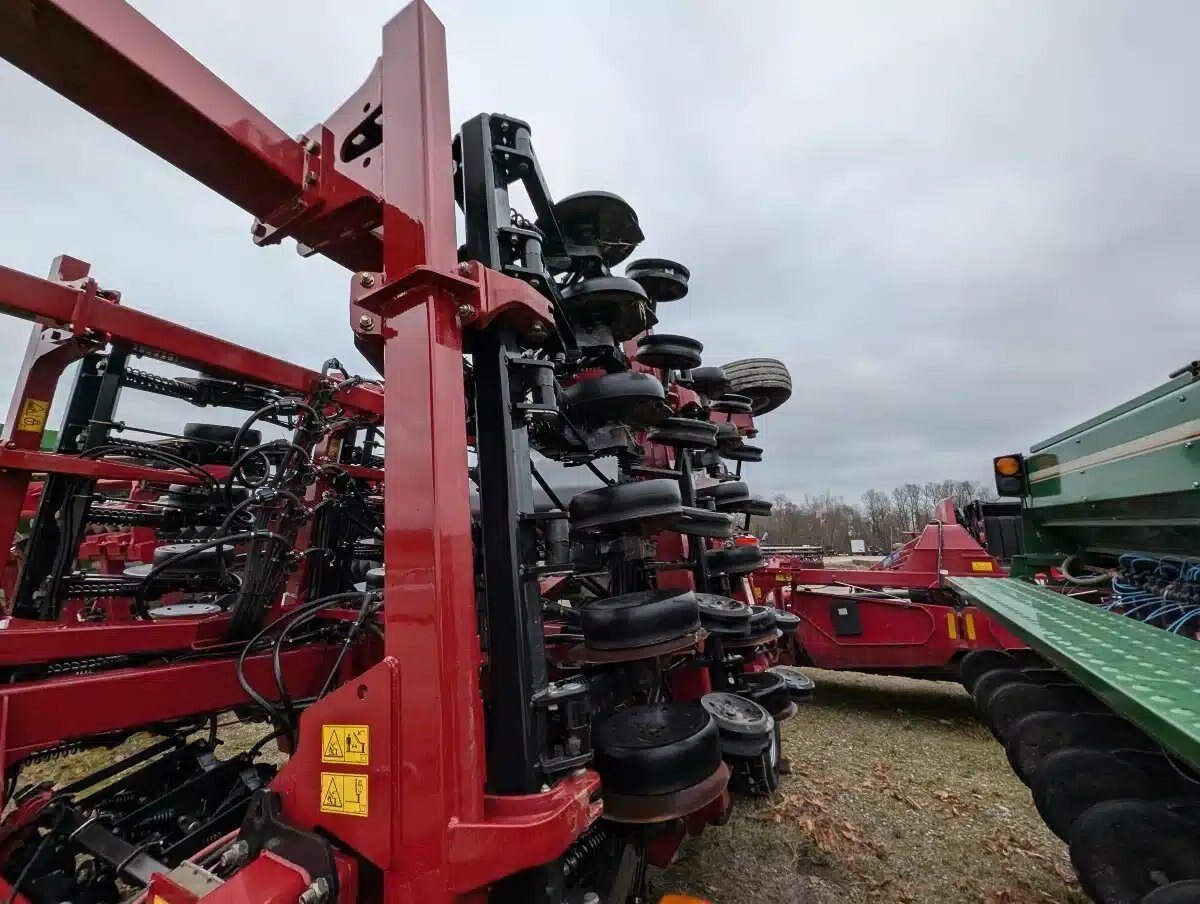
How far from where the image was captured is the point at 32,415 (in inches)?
118

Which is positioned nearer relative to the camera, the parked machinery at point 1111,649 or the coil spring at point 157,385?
the parked machinery at point 1111,649

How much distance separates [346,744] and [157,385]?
138 inches

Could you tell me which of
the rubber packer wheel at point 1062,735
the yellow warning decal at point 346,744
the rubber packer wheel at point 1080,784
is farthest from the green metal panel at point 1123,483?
the yellow warning decal at point 346,744

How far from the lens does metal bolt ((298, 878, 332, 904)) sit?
1259 mm

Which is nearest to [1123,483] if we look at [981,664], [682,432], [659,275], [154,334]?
Result: [981,664]

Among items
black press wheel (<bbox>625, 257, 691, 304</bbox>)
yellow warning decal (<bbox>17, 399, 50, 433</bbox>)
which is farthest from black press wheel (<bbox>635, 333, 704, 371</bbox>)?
yellow warning decal (<bbox>17, 399, 50, 433</bbox>)

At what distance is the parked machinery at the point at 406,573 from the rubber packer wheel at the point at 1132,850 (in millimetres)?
1036

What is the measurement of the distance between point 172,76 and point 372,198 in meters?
0.48

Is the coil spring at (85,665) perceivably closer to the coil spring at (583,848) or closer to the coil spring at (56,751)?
the coil spring at (56,751)

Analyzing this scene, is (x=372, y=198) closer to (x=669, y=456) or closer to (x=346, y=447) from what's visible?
(x=669, y=456)

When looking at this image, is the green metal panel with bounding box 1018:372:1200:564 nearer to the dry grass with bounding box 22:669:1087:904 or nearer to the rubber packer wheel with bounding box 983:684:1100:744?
the rubber packer wheel with bounding box 983:684:1100:744

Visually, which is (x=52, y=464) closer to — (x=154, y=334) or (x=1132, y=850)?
(x=154, y=334)

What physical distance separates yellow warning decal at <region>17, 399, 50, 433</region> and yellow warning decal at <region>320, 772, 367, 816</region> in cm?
287

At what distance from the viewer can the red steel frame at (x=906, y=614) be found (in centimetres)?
545
